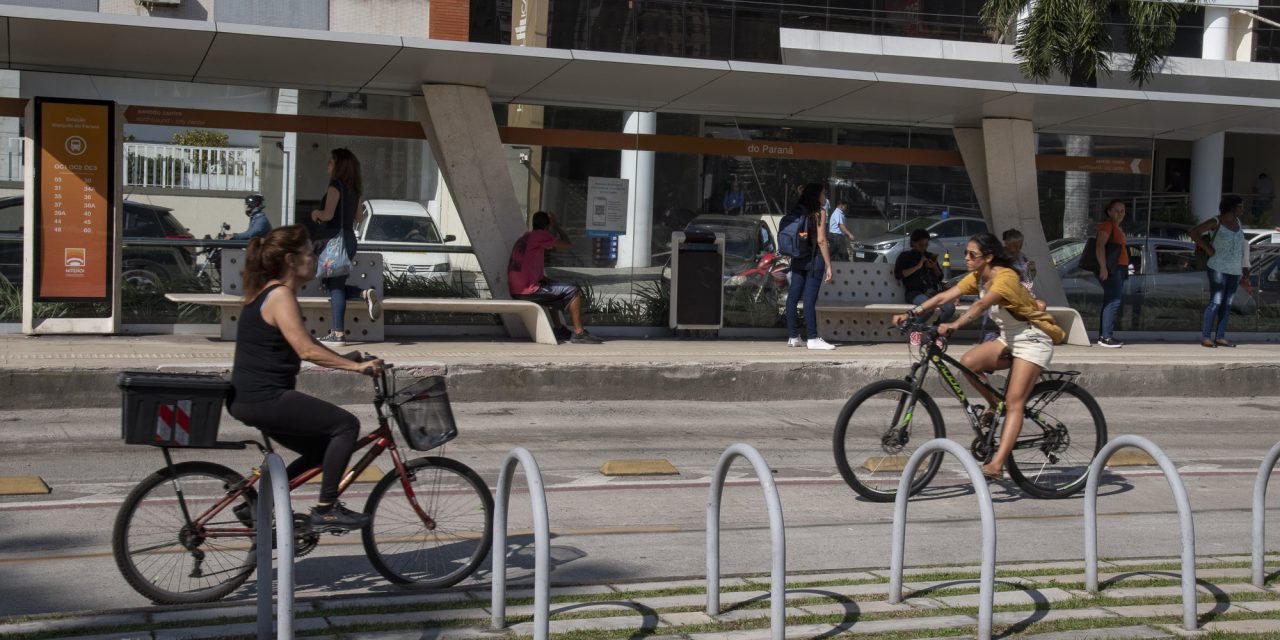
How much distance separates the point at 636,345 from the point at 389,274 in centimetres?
284

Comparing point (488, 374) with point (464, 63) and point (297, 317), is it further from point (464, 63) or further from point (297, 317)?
point (297, 317)

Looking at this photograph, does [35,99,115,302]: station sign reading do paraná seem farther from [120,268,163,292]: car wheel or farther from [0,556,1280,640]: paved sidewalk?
[0,556,1280,640]: paved sidewalk

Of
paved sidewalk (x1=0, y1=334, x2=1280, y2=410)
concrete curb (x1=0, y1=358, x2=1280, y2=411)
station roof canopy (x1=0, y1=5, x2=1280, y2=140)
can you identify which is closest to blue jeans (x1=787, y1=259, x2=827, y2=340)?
paved sidewalk (x1=0, y1=334, x2=1280, y2=410)

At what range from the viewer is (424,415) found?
591 cm

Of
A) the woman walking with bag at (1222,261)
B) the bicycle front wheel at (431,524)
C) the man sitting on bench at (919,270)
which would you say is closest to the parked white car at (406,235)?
the man sitting on bench at (919,270)

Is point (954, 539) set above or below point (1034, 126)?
below

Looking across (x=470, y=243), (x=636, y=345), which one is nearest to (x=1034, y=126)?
(x=636, y=345)

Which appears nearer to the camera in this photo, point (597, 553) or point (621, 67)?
point (597, 553)

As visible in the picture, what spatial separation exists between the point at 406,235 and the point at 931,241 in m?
6.44

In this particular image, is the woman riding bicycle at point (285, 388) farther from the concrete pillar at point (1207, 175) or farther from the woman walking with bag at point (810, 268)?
the concrete pillar at point (1207, 175)

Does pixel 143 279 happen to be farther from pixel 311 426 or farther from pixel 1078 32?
pixel 1078 32

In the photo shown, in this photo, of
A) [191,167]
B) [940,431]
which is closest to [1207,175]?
[940,431]

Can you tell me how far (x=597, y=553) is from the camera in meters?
6.80

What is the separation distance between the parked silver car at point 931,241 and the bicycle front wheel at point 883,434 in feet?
25.6
